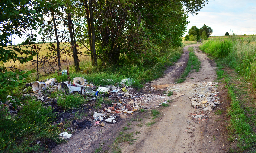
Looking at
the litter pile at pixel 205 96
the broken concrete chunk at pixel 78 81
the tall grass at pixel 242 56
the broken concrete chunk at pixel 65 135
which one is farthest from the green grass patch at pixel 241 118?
the broken concrete chunk at pixel 78 81

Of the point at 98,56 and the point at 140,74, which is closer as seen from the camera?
the point at 140,74

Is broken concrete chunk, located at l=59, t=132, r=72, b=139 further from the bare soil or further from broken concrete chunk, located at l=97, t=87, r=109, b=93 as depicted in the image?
broken concrete chunk, located at l=97, t=87, r=109, b=93

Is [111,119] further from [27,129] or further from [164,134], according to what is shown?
[27,129]

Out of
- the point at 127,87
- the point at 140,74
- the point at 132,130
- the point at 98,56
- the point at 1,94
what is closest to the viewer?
the point at 1,94

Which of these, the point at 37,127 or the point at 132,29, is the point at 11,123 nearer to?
the point at 37,127

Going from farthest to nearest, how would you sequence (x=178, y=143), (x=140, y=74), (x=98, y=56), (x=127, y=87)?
(x=98, y=56)
(x=140, y=74)
(x=127, y=87)
(x=178, y=143)

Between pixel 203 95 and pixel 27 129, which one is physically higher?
pixel 203 95

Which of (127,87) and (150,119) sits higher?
(127,87)

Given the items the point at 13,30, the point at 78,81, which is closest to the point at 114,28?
the point at 78,81

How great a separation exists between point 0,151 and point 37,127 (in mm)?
849

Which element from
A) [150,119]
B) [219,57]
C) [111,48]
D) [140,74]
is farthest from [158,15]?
[150,119]

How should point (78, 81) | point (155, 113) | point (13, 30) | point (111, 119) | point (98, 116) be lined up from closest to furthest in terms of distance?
point (13, 30)
point (111, 119)
point (98, 116)
point (155, 113)
point (78, 81)

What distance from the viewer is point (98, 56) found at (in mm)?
10758

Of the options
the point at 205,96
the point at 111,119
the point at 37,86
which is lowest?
the point at 111,119
